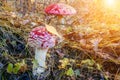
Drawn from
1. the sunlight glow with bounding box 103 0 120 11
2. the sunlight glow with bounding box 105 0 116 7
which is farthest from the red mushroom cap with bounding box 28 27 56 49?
the sunlight glow with bounding box 105 0 116 7

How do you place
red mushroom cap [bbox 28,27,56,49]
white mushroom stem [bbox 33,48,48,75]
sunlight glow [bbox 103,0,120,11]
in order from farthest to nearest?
sunlight glow [bbox 103,0,120,11], white mushroom stem [bbox 33,48,48,75], red mushroom cap [bbox 28,27,56,49]

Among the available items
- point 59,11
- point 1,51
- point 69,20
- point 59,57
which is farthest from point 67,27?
point 59,11

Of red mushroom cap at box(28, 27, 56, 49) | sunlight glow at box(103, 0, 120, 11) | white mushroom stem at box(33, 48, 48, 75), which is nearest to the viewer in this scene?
red mushroom cap at box(28, 27, 56, 49)

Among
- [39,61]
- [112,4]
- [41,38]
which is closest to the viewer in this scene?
[41,38]

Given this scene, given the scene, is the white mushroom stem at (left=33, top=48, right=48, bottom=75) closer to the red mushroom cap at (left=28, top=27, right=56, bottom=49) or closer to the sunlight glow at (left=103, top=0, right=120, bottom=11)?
the red mushroom cap at (left=28, top=27, right=56, bottom=49)

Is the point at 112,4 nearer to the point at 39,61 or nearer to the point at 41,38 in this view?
the point at 39,61

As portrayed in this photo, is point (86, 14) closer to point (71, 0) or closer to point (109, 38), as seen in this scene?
point (71, 0)

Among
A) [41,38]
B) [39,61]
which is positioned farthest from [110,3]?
[41,38]

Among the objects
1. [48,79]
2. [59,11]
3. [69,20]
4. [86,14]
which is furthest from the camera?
[86,14]

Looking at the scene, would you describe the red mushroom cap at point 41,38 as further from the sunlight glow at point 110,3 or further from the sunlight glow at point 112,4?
the sunlight glow at point 110,3
